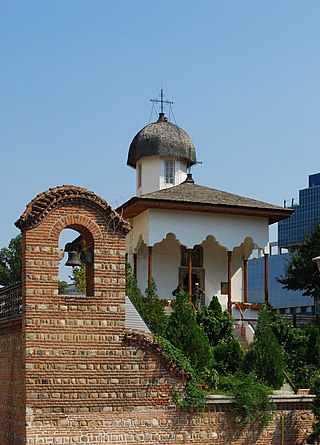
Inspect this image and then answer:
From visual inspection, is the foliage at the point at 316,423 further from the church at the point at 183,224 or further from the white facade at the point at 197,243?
the white facade at the point at 197,243

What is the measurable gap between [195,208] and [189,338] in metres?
9.09

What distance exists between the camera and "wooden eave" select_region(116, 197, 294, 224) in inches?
1062

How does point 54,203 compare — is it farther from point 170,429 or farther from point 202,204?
point 202,204

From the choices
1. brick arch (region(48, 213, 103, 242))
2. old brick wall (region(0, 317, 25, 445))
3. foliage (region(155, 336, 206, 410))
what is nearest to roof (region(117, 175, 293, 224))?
old brick wall (region(0, 317, 25, 445))

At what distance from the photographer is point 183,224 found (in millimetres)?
27688

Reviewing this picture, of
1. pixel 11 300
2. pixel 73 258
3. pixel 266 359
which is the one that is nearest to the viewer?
pixel 11 300

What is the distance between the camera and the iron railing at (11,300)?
17.1 meters

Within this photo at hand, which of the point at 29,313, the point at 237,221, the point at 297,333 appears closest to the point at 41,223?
the point at 29,313

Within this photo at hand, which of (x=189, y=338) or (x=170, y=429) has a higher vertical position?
(x=189, y=338)

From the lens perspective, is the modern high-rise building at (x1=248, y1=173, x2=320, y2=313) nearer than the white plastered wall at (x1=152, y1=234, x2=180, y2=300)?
No

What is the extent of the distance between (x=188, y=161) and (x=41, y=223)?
1787 cm

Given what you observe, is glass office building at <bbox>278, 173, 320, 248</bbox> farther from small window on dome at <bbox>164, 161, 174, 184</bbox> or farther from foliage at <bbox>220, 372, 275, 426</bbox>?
foliage at <bbox>220, 372, 275, 426</bbox>

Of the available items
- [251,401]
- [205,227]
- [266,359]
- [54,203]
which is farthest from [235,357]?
[205,227]

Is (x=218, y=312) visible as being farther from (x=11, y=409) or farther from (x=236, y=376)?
(x=11, y=409)
